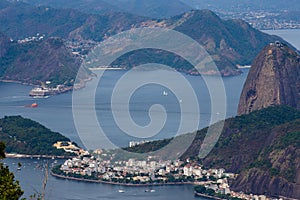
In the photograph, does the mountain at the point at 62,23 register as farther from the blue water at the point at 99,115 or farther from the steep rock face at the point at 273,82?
the steep rock face at the point at 273,82

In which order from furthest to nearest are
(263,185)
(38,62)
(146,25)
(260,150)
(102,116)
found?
(146,25) → (38,62) → (102,116) → (260,150) → (263,185)

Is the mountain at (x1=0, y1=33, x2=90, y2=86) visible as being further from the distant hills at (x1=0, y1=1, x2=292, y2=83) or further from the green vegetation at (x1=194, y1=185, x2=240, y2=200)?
the green vegetation at (x1=194, y1=185, x2=240, y2=200)

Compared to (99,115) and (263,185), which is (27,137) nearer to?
(99,115)

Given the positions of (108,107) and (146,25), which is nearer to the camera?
(108,107)

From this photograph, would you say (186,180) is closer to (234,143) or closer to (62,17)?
(234,143)

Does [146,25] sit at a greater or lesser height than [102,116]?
greater

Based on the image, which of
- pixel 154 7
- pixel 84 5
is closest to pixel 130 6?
pixel 154 7

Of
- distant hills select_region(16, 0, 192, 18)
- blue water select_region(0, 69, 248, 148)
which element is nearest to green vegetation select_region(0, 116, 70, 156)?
blue water select_region(0, 69, 248, 148)
